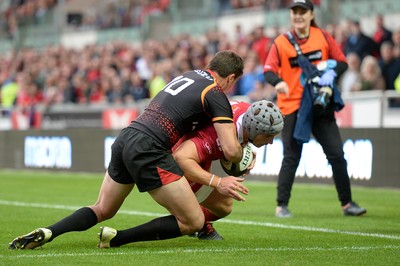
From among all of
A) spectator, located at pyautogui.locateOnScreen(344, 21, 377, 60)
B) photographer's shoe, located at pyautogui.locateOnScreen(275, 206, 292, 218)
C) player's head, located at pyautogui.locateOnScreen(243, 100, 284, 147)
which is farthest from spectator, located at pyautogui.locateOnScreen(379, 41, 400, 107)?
player's head, located at pyautogui.locateOnScreen(243, 100, 284, 147)

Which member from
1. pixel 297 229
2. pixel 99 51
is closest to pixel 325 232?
pixel 297 229

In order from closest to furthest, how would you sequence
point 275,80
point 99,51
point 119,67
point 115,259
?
point 115,259 < point 275,80 < point 119,67 < point 99,51

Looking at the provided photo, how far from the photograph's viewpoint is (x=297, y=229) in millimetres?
10008

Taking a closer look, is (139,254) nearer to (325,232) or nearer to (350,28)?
(325,232)

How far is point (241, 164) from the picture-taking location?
27.9 feet

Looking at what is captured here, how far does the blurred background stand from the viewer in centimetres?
1595

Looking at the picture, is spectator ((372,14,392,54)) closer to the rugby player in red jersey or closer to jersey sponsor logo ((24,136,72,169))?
jersey sponsor logo ((24,136,72,169))

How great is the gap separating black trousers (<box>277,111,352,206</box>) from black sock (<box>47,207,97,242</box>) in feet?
11.3

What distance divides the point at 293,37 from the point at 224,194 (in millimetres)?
3827

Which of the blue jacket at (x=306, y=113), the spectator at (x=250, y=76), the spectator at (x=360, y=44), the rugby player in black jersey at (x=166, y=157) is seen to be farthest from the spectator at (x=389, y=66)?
the rugby player in black jersey at (x=166, y=157)

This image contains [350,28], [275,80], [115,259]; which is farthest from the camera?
[350,28]

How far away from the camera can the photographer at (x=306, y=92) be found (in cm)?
1136

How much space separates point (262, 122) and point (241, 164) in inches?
17.0

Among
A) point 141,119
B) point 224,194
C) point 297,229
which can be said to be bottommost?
point 297,229
